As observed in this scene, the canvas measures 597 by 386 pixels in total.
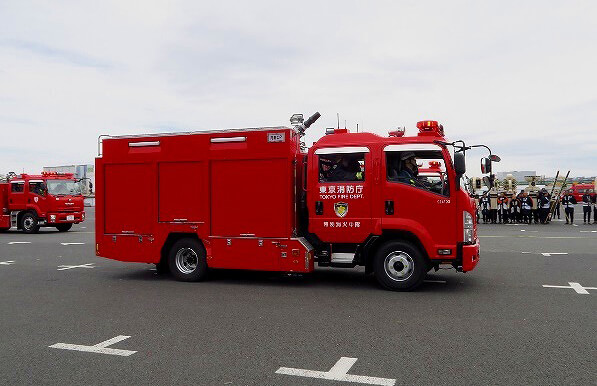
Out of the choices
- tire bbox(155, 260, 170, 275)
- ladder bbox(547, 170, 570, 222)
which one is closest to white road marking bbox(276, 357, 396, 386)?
tire bbox(155, 260, 170, 275)

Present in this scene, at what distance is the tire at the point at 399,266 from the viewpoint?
7.94m

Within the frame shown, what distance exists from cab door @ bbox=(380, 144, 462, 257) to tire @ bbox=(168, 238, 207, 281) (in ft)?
10.9

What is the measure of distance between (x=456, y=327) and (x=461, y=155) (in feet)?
8.99

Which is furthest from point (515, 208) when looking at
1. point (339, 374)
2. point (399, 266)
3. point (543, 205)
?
point (339, 374)

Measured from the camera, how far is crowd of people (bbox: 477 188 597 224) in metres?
23.9

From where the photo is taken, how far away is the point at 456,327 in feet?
19.4

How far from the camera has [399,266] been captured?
8062mm

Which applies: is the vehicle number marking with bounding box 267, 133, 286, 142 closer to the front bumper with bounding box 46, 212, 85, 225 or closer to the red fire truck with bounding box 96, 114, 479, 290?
the red fire truck with bounding box 96, 114, 479, 290

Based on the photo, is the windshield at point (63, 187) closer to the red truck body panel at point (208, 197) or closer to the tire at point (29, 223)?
the tire at point (29, 223)

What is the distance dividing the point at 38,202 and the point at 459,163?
19.4 meters

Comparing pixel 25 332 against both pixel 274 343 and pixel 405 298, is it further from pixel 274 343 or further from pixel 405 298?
pixel 405 298

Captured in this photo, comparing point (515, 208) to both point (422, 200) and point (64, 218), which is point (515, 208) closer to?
point (422, 200)

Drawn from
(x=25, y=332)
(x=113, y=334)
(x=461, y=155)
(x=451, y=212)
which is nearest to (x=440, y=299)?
(x=451, y=212)

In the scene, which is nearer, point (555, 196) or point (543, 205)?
point (543, 205)
